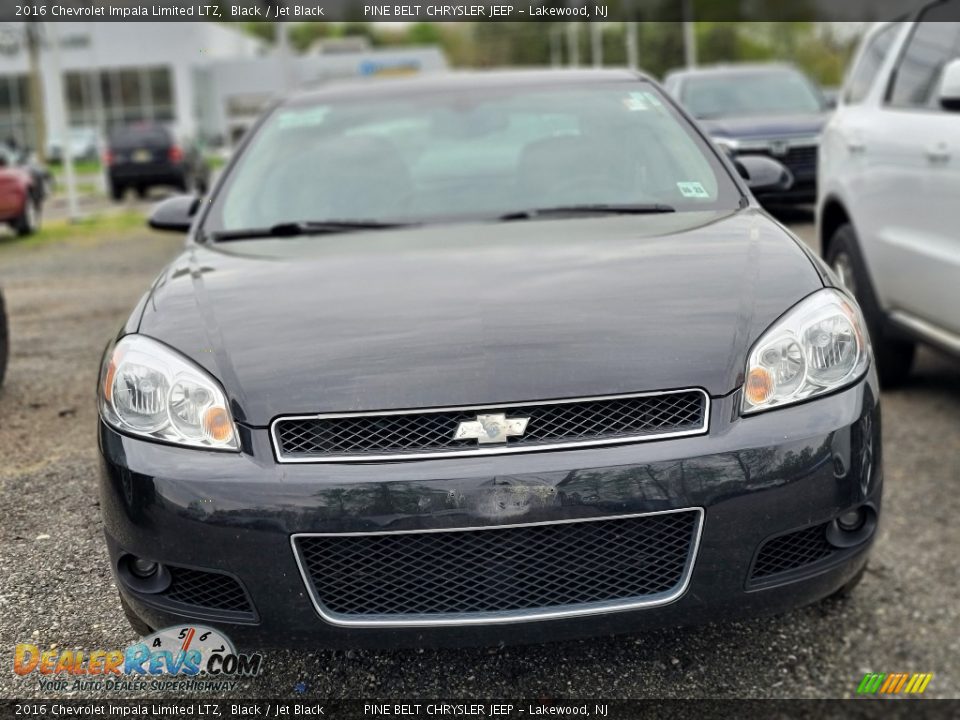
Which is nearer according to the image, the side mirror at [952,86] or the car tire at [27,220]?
the side mirror at [952,86]

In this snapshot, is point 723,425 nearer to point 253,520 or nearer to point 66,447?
point 253,520

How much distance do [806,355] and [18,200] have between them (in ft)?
45.8

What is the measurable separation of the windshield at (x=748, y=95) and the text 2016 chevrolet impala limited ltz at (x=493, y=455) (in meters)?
9.15

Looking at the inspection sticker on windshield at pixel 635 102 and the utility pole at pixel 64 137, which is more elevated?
the inspection sticker on windshield at pixel 635 102

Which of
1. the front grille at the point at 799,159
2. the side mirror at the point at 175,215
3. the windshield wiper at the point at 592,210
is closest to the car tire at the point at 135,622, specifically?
the windshield wiper at the point at 592,210

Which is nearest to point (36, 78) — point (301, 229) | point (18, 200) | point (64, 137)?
point (64, 137)

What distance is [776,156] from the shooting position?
33.3 feet

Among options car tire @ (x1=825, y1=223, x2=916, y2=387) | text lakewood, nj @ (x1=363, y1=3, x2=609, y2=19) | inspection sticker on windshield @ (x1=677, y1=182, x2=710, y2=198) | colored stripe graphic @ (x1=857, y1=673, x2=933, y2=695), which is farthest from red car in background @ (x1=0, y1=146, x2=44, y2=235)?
colored stripe graphic @ (x1=857, y1=673, x2=933, y2=695)

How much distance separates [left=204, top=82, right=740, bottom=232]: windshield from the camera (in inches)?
138

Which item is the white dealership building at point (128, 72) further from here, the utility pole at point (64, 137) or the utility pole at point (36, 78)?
the utility pole at point (64, 137)

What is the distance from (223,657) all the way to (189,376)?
0.66 metres

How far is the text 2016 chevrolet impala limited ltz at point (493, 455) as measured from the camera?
7.25ft

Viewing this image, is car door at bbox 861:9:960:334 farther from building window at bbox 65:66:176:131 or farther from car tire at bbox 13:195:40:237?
building window at bbox 65:66:176:131

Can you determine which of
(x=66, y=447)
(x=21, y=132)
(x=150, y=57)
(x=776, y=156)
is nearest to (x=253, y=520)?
(x=66, y=447)
